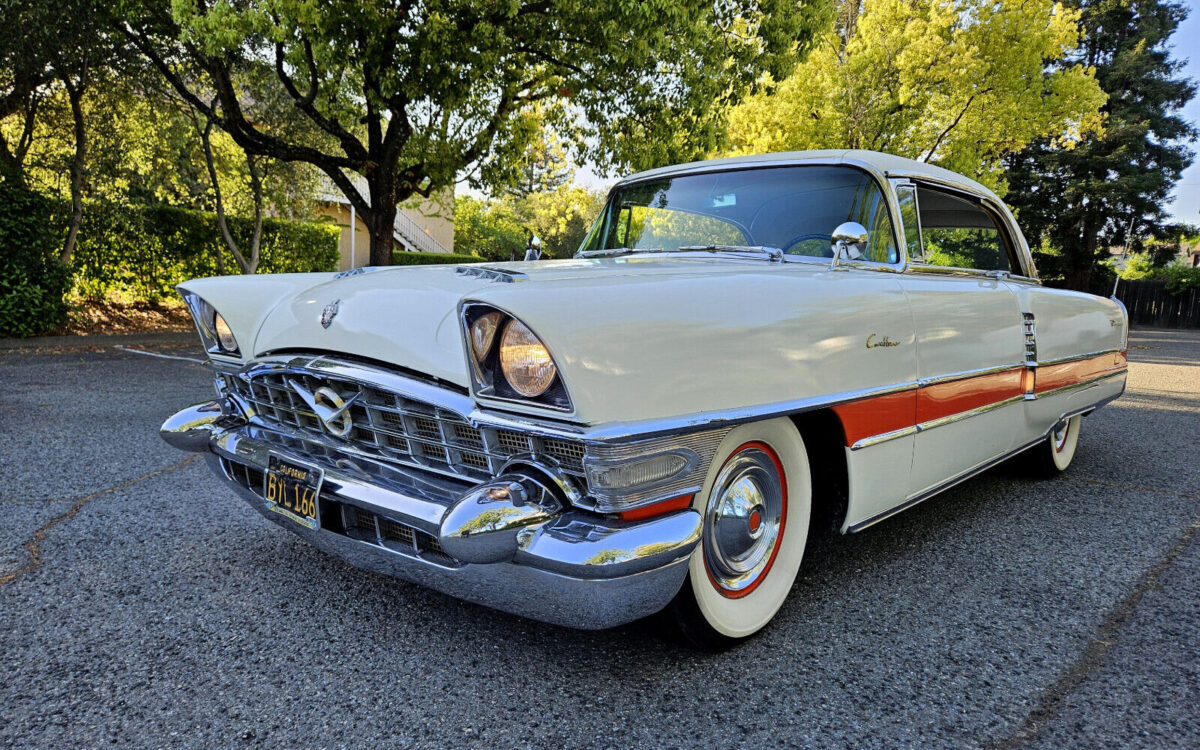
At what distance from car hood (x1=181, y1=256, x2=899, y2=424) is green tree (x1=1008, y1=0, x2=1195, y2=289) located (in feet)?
92.6

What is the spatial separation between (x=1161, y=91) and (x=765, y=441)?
3225 centimetres

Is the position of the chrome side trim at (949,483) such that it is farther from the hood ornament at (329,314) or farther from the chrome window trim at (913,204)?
the hood ornament at (329,314)

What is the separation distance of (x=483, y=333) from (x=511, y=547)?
1.58 ft

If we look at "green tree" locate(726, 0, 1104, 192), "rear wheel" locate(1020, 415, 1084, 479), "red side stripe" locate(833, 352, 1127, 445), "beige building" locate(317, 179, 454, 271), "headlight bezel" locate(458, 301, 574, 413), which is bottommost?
"rear wheel" locate(1020, 415, 1084, 479)

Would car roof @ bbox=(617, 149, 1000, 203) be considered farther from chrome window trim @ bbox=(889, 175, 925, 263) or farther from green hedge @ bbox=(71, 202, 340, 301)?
green hedge @ bbox=(71, 202, 340, 301)

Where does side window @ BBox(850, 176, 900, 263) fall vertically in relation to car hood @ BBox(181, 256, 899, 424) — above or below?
above

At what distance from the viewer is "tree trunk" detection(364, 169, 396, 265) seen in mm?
9664

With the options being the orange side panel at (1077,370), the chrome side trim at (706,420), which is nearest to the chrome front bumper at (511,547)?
the chrome side trim at (706,420)

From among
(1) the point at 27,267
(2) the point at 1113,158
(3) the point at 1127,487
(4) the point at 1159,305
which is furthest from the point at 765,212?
(4) the point at 1159,305

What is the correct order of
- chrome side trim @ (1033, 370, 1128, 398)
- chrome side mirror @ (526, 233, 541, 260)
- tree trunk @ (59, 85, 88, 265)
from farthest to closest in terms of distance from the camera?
1. tree trunk @ (59, 85, 88, 265)
2. chrome side mirror @ (526, 233, 541, 260)
3. chrome side trim @ (1033, 370, 1128, 398)

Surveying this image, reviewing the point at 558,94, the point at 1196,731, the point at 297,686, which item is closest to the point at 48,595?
the point at 297,686

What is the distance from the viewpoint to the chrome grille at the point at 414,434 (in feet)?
5.71

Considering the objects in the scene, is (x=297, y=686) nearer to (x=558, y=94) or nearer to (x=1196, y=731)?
(x=1196, y=731)

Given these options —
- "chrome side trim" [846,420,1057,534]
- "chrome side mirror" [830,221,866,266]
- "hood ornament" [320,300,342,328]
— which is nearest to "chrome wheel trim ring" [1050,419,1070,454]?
"chrome side trim" [846,420,1057,534]
